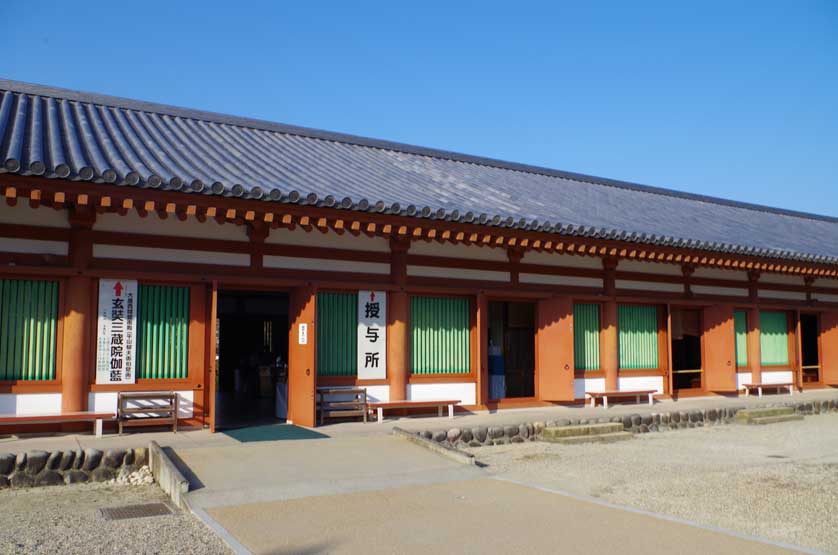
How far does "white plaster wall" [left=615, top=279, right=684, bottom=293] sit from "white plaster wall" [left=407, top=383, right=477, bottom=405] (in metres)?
3.53

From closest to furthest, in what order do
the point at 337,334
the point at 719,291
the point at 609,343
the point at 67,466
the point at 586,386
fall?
the point at 67,466
the point at 337,334
the point at 586,386
the point at 609,343
the point at 719,291

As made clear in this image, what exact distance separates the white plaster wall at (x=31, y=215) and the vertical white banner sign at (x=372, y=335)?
3.93 meters

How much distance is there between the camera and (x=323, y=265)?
994 cm

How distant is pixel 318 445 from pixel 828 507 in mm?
5060

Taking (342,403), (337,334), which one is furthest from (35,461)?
(337,334)

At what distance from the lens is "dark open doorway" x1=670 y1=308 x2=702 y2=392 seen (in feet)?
45.7

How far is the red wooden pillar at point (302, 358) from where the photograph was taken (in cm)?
940

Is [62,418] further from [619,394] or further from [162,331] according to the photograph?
[619,394]

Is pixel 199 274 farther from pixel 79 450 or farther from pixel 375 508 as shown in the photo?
pixel 375 508

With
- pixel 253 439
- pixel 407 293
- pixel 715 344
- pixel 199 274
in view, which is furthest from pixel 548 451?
pixel 715 344

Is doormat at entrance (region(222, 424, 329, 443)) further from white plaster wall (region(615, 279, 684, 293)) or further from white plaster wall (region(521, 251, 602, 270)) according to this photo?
white plaster wall (region(615, 279, 684, 293))

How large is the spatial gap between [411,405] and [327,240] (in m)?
2.65

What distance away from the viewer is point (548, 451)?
929 cm

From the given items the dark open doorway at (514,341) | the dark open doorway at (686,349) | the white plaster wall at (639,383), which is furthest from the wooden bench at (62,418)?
the dark open doorway at (686,349)
